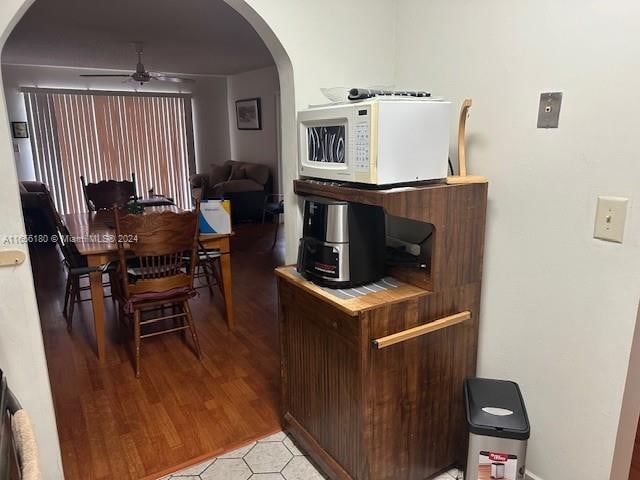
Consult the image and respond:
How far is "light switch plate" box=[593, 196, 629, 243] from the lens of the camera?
4.31ft

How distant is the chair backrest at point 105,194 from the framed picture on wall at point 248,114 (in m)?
3.65

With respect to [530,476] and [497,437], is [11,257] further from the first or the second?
[530,476]

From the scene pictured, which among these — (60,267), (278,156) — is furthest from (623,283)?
(278,156)

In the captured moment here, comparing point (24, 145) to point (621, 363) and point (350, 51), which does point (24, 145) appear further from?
point (621, 363)

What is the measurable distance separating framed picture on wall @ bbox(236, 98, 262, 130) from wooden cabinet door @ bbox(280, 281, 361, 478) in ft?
19.7

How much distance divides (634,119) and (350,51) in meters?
1.07

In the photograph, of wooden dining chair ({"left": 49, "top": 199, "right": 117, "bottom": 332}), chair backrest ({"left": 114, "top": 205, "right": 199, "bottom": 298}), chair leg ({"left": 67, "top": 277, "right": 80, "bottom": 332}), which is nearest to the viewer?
chair backrest ({"left": 114, "top": 205, "right": 199, "bottom": 298})

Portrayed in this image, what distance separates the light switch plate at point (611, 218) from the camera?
131 cm

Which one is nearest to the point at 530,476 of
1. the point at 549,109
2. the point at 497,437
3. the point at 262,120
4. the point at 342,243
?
the point at 497,437

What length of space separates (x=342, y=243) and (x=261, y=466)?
103 centimetres

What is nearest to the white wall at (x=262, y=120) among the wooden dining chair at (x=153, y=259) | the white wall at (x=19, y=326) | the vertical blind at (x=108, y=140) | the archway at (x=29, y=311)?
the vertical blind at (x=108, y=140)

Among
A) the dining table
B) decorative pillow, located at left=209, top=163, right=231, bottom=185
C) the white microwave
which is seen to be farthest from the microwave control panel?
decorative pillow, located at left=209, top=163, right=231, bottom=185

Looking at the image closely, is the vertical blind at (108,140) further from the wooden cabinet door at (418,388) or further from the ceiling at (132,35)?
the wooden cabinet door at (418,388)

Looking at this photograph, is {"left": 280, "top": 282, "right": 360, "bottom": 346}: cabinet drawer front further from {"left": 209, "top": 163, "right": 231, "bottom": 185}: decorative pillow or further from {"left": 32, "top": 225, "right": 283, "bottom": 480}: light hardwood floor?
{"left": 209, "top": 163, "right": 231, "bottom": 185}: decorative pillow
